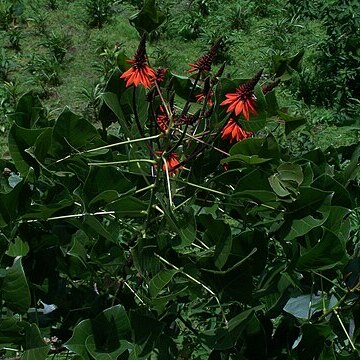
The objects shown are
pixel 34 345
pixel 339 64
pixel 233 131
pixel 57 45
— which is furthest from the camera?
pixel 57 45

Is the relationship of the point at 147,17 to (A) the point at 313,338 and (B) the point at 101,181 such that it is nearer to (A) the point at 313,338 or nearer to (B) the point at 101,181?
(B) the point at 101,181

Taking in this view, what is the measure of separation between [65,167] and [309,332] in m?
0.61

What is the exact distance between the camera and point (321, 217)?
1.59m

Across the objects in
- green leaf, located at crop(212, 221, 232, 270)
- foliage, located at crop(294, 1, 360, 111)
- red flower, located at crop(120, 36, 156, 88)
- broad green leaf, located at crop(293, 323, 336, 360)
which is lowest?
foliage, located at crop(294, 1, 360, 111)

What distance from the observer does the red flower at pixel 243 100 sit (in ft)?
5.38

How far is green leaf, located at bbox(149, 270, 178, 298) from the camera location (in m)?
1.51

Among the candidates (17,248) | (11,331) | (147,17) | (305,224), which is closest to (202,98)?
(147,17)

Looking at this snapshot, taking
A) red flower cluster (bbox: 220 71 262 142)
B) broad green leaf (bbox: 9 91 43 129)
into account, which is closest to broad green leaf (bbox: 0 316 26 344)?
broad green leaf (bbox: 9 91 43 129)

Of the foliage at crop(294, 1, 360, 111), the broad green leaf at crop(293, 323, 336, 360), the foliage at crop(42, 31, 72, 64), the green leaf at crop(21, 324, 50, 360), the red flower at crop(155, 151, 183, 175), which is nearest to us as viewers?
the green leaf at crop(21, 324, 50, 360)

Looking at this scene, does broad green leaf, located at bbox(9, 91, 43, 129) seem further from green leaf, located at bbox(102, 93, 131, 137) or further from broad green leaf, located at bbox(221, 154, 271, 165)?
broad green leaf, located at bbox(221, 154, 271, 165)

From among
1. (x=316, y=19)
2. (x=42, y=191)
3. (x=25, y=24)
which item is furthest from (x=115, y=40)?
(x=42, y=191)

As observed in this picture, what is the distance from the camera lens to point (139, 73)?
177 cm

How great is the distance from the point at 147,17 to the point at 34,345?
77cm

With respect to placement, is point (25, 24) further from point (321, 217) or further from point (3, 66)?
point (321, 217)
